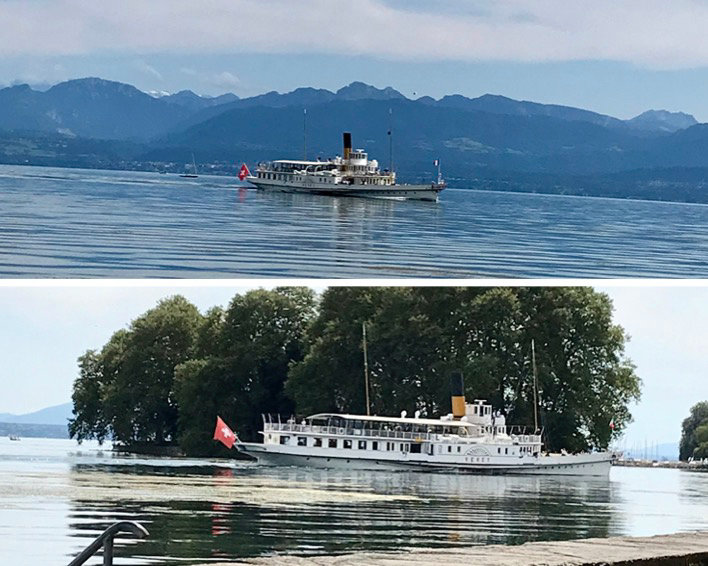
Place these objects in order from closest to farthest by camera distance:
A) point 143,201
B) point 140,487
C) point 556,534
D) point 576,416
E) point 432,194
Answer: point 556,534 → point 140,487 → point 576,416 → point 143,201 → point 432,194

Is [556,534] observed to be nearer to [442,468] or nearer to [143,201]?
[442,468]

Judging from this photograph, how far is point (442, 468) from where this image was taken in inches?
1085

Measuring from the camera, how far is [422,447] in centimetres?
2738

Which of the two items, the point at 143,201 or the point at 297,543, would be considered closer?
the point at 297,543

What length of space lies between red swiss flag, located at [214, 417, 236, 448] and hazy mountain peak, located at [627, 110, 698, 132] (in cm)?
2387

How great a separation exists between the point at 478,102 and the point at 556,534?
3853 cm

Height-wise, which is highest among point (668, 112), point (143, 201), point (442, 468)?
point (668, 112)

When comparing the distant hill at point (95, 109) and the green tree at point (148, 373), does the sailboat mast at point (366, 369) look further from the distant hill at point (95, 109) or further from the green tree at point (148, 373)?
the distant hill at point (95, 109)

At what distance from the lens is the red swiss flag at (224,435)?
28016 mm

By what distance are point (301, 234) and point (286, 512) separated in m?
18.2

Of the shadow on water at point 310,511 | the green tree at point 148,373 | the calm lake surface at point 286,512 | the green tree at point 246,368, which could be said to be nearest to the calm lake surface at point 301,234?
the green tree at point 246,368

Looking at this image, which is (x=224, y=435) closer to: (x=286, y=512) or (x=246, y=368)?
(x=246, y=368)

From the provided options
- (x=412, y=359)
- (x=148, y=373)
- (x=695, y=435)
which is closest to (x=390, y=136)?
(x=695, y=435)

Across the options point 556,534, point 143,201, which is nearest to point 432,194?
point 143,201
